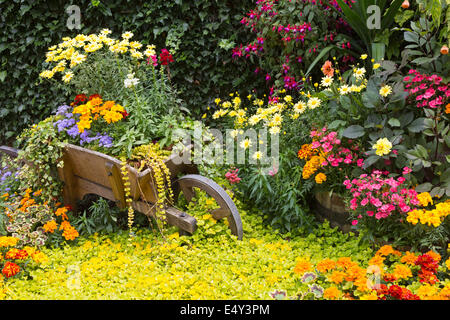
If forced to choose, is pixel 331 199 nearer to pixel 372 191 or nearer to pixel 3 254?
pixel 372 191

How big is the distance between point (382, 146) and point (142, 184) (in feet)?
4.76

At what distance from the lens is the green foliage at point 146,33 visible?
4.30 metres

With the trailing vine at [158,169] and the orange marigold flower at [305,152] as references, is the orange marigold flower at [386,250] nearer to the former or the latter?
the orange marigold flower at [305,152]

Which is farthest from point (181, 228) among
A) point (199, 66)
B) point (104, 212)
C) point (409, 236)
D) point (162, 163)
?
point (199, 66)

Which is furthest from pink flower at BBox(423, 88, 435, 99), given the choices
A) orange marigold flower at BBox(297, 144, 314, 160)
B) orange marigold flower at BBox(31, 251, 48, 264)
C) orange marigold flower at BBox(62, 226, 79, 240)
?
orange marigold flower at BBox(31, 251, 48, 264)

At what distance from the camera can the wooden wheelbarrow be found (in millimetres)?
2932

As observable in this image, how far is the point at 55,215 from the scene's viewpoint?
344 cm

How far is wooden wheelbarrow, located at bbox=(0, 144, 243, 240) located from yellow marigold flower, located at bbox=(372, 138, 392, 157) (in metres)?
0.93

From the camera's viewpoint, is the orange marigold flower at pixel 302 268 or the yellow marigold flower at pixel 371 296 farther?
the orange marigold flower at pixel 302 268

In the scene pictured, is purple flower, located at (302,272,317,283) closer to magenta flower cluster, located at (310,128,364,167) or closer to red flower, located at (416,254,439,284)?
red flower, located at (416,254,439,284)

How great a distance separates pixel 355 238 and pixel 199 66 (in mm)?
2231

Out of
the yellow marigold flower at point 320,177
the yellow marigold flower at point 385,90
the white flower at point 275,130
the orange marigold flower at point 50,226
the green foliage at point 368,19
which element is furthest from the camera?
the green foliage at point 368,19

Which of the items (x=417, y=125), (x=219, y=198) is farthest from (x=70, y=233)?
(x=417, y=125)

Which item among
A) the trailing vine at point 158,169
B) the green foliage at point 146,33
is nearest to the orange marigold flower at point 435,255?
the trailing vine at point 158,169
